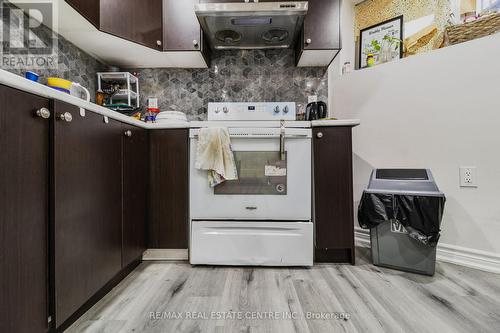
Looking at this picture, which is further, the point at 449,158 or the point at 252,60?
the point at 252,60

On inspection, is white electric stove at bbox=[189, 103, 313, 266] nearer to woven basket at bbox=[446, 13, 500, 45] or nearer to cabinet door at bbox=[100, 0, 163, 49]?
cabinet door at bbox=[100, 0, 163, 49]

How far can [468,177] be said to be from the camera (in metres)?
1.39

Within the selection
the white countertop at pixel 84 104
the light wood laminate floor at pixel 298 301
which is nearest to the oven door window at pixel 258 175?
the white countertop at pixel 84 104

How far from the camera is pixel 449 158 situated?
4.77 feet

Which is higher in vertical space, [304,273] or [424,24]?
[424,24]

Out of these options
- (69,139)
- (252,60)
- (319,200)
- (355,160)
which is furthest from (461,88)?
(69,139)

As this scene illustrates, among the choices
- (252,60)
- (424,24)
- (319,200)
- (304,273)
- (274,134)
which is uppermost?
(424,24)

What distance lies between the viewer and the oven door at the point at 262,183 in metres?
1.34

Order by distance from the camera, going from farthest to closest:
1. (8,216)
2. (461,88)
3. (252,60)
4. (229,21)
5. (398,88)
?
(252,60) < (398,88) < (229,21) < (461,88) < (8,216)

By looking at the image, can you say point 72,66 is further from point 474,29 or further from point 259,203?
point 474,29

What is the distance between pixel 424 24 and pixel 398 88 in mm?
586

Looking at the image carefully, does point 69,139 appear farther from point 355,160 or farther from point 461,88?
point 461,88

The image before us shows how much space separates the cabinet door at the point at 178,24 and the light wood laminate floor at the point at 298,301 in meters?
1.61

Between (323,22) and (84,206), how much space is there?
190 centimetres
